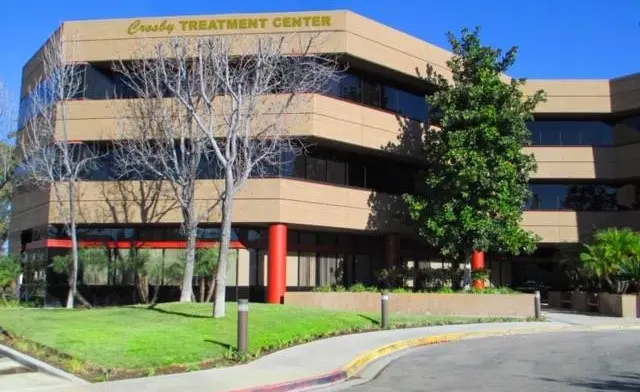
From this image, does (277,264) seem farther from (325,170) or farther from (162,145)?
(162,145)

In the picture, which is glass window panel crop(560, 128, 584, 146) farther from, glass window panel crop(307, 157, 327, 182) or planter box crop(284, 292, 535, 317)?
glass window panel crop(307, 157, 327, 182)

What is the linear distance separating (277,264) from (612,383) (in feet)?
59.3

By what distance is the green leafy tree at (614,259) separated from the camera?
28016 millimetres

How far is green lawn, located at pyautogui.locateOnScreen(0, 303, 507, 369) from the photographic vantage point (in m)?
12.9

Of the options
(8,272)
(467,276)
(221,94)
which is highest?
(221,94)

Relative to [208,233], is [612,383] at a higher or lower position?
lower

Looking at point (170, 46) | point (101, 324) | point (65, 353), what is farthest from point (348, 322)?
point (170, 46)

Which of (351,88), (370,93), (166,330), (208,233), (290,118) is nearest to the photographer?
(166,330)

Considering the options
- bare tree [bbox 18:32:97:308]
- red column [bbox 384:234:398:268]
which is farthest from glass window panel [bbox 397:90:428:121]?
bare tree [bbox 18:32:97:308]

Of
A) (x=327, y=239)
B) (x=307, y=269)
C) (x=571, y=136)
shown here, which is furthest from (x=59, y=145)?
(x=571, y=136)

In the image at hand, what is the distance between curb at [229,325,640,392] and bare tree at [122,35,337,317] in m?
7.07

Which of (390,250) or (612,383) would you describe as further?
(390,250)

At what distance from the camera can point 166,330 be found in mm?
15602

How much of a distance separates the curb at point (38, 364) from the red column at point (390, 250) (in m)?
21.2
